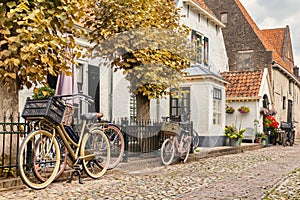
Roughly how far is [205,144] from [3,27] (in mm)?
10200

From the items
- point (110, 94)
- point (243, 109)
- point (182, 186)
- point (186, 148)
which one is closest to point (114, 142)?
point (182, 186)

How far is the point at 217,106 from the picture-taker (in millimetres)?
15898

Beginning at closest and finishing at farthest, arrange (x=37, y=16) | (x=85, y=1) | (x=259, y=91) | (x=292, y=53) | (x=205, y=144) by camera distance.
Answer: (x=37, y=16), (x=85, y=1), (x=205, y=144), (x=259, y=91), (x=292, y=53)

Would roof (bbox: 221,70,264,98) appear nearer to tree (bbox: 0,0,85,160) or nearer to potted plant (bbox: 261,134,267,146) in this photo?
potted plant (bbox: 261,134,267,146)

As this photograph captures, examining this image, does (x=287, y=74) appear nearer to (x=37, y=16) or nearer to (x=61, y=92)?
(x=61, y=92)

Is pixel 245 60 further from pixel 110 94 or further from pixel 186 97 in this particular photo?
pixel 110 94

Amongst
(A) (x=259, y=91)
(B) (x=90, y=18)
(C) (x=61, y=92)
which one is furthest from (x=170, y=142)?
(A) (x=259, y=91)

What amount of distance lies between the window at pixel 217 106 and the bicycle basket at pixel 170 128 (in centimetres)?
607

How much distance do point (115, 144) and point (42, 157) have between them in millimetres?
2200

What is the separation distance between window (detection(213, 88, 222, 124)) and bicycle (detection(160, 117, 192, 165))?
554 cm

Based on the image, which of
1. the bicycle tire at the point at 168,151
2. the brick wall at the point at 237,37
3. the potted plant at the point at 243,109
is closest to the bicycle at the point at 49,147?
the bicycle tire at the point at 168,151

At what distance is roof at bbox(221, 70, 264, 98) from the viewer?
758 inches

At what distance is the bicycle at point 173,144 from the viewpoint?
9.46 meters

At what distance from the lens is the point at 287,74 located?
88.8 feet
